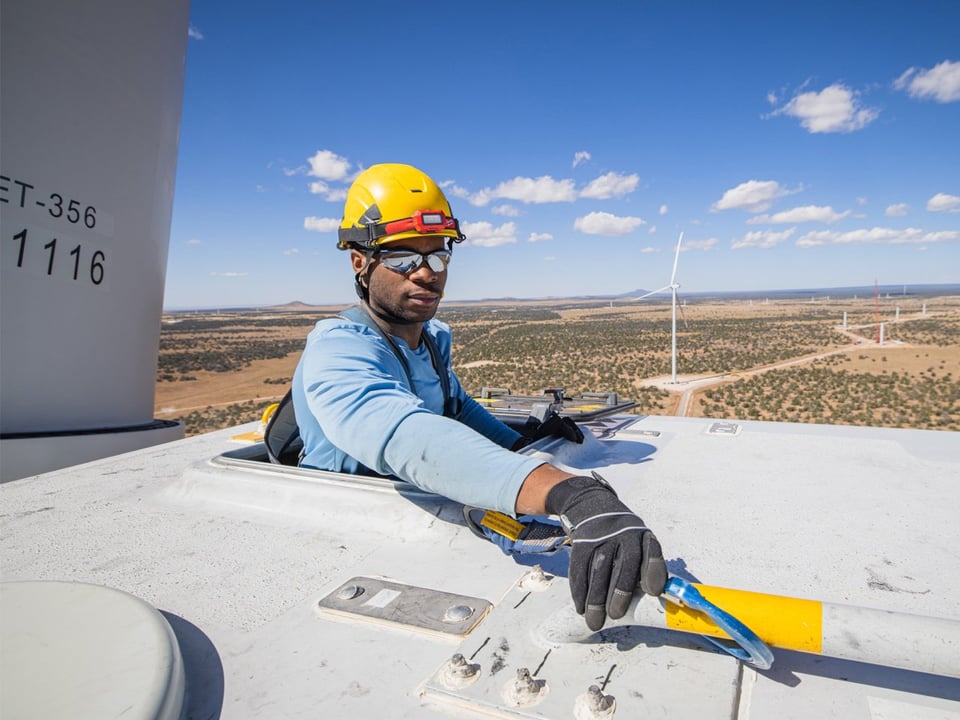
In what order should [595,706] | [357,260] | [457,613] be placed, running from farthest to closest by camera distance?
1. [357,260]
2. [457,613]
3. [595,706]

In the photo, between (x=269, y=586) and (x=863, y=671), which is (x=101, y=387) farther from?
(x=863, y=671)

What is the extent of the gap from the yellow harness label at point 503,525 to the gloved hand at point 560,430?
4.56 feet

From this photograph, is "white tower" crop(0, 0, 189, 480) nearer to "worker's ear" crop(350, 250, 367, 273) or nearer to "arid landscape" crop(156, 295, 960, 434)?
"worker's ear" crop(350, 250, 367, 273)

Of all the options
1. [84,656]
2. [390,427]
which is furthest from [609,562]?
[84,656]

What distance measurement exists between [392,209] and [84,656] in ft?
5.37

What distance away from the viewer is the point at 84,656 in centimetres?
116

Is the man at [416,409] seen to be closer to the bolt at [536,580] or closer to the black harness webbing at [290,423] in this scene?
the black harness webbing at [290,423]

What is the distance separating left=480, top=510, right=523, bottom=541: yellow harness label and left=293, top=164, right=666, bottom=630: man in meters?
0.23

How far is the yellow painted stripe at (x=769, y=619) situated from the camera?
1185 millimetres

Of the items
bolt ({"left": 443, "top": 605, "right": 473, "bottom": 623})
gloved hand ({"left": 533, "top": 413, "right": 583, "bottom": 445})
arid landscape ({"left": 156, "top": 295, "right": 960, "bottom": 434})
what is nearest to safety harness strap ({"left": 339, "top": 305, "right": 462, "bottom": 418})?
gloved hand ({"left": 533, "top": 413, "right": 583, "bottom": 445})

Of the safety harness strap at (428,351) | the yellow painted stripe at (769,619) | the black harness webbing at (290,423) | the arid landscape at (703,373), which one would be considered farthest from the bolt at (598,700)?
the arid landscape at (703,373)

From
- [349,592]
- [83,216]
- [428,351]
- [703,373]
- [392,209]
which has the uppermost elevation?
[83,216]

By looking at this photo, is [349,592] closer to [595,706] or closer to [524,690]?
[524,690]

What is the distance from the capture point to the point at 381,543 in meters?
1.99
